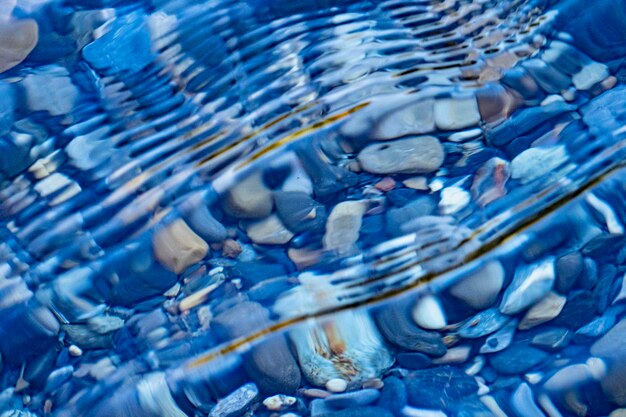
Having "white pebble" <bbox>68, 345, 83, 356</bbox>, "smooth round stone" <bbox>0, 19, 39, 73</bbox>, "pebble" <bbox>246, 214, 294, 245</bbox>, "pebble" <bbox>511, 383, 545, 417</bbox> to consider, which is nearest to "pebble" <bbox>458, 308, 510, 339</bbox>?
"pebble" <bbox>511, 383, 545, 417</bbox>

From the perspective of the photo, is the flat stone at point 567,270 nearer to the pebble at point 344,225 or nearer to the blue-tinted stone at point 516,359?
the blue-tinted stone at point 516,359

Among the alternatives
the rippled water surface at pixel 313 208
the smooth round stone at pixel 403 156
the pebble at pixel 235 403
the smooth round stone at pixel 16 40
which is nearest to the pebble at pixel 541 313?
the rippled water surface at pixel 313 208

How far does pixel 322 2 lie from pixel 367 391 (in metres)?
1.01

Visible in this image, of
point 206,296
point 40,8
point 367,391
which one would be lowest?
point 367,391

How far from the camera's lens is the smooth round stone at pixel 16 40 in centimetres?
158

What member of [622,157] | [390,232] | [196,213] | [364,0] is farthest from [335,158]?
[622,157]

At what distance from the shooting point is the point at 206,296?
4.85 feet

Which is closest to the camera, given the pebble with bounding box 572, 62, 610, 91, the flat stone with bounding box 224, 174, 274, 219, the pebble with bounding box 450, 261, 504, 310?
the pebble with bounding box 450, 261, 504, 310

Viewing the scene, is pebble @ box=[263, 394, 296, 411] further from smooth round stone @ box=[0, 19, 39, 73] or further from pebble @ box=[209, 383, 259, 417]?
smooth round stone @ box=[0, 19, 39, 73]

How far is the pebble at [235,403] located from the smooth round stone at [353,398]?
0.54 ft

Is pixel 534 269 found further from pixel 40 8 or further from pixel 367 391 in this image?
pixel 40 8

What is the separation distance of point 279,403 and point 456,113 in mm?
818

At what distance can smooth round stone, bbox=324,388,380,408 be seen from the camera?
136cm

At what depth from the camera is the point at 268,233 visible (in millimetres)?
1507
